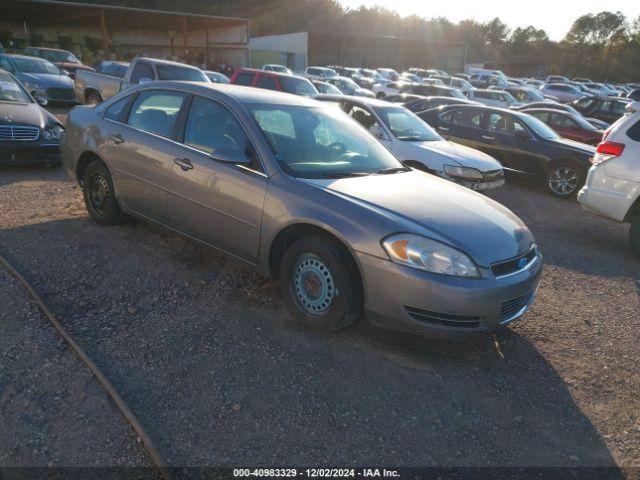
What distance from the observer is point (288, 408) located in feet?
9.14

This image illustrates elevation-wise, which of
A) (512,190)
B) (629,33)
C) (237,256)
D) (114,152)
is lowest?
(512,190)

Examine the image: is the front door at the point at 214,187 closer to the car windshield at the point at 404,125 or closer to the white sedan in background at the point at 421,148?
the white sedan in background at the point at 421,148

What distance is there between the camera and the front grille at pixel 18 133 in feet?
24.0

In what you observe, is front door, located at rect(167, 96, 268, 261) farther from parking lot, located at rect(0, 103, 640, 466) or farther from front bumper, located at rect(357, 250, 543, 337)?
front bumper, located at rect(357, 250, 543, 337)

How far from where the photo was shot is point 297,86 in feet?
44.7

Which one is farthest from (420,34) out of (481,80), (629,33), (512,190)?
(512,190)

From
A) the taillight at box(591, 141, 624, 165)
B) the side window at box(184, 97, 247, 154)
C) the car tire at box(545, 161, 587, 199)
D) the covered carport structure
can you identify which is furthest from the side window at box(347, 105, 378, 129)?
the covered carport structure

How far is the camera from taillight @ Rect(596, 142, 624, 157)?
19.6ft

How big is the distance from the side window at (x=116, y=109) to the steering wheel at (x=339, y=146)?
2208 mm

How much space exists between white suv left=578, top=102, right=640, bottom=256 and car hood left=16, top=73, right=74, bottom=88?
15358 mm

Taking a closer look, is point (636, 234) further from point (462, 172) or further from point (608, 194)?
point (462, 172)

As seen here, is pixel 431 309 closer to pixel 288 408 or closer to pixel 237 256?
pixel 288 408

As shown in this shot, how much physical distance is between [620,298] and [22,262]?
5553 mm

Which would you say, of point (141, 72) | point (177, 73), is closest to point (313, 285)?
point (177, 73)
